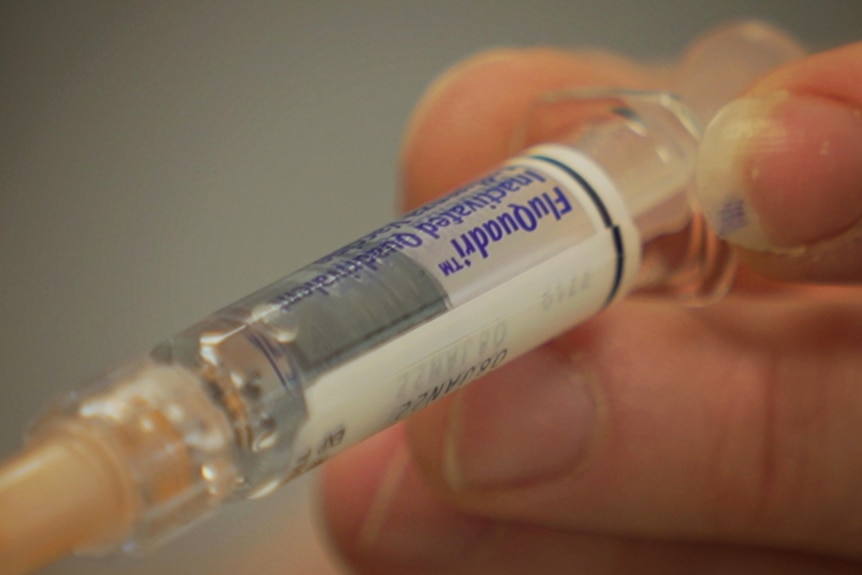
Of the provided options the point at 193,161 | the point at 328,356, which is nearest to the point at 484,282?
the point at 328,356

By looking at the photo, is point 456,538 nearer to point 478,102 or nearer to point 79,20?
point 478,102

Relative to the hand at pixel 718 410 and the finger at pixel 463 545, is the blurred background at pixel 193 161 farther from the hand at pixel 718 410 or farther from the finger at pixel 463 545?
the hand at pixel 718 410

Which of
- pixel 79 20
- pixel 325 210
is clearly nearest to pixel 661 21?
pixel 325 210

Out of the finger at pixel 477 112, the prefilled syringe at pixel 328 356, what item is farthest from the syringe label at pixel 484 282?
the finger at pixel 477 112

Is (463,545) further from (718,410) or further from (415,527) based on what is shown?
(718,410)

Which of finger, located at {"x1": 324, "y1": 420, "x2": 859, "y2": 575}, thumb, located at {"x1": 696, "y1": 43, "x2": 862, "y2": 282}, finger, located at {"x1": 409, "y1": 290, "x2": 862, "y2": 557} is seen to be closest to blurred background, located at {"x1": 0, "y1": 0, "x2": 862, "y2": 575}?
finger, located at {"x1": 324, "y1": 420, "x2": 859, "y2": 575}
